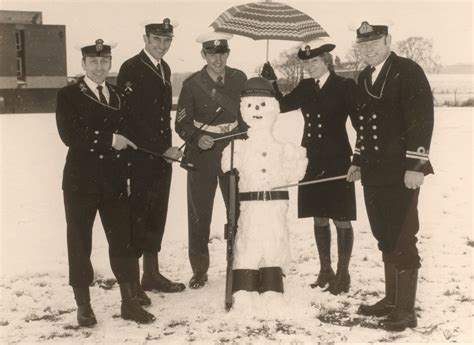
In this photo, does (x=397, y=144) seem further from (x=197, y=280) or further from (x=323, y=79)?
(x=197, y=280)

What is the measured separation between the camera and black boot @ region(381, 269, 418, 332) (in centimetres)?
371

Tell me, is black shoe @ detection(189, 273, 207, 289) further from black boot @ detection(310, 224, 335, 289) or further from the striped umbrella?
the striped umbrella

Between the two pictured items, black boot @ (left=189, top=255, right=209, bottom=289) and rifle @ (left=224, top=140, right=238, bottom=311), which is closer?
rifle @ (left=224, top=140, right=238, bottom=311)

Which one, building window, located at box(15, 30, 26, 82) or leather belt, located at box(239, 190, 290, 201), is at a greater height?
building window, located at box(15, 30, 26, 82)

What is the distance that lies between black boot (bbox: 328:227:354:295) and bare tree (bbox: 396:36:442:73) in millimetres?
3253

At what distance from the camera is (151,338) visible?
3.59 meters

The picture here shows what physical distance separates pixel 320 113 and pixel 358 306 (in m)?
1.43

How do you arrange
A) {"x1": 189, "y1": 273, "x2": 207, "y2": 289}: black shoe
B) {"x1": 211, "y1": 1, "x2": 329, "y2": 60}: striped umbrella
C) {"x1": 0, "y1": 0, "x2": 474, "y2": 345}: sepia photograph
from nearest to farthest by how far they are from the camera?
1. {"x1": 0, "y1": 0, "x2": 474, "y2": 345}: sepia photograph
2. {"x1": 211, "y1": 1, "x2": 329, "y2": 60}: striped umbrella
3. {"x1": 189, "y1": 273, "x2": 207, "y2": 289}: black shoe

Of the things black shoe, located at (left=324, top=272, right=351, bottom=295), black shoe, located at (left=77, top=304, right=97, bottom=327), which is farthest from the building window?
black shoe, located at (left=324, top=272, right=351, bottom=295)

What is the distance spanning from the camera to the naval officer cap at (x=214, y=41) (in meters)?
4.37

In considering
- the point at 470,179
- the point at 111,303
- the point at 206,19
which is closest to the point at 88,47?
the point at 206,19

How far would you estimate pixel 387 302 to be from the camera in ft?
13.2

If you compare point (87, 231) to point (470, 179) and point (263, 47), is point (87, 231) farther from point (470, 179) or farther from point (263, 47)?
point (470, 179)

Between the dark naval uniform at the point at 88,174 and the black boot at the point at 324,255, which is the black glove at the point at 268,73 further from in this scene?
the black boot at the point at 324,255
